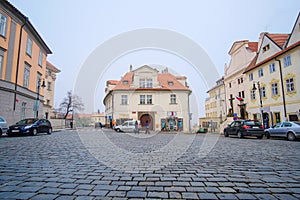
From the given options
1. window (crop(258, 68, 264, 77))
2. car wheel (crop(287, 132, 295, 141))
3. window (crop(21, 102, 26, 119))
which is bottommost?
car wheel (crop(287, 132, 295, 141))

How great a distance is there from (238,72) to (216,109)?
63.6ft

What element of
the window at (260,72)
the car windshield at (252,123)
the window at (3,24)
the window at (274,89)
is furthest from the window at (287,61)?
the window at (3,24)

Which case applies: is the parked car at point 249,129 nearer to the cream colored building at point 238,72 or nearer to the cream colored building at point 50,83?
the cream colored building at point 238,72

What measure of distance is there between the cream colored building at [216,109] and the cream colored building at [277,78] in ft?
28.4

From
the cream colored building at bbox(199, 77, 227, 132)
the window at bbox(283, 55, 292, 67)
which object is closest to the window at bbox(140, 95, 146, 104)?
the cream colored building at bbox(199, 77, 227, 132)

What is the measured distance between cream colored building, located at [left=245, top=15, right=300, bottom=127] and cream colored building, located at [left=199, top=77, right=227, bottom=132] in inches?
341

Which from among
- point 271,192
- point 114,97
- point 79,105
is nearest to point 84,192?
point 271,192

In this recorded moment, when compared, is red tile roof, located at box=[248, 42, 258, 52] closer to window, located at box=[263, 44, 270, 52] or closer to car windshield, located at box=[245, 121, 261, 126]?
window, located at box=[263, 44, 270, 52]

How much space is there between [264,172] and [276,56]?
2467 cm

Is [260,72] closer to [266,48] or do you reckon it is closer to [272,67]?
[272,67]

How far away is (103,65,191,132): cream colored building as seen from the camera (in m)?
34.4

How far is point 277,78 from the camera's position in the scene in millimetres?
24391

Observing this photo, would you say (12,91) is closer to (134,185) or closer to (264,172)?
(134,185)

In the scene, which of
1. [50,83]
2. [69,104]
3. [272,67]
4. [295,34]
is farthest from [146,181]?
[69,104]
